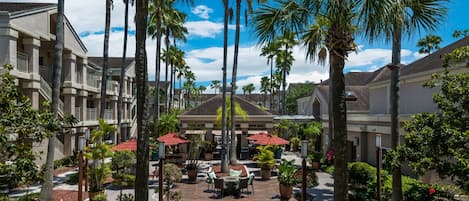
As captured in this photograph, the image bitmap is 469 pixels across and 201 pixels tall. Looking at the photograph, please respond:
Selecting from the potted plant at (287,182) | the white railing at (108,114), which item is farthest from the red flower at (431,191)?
the white railing at (108,114)

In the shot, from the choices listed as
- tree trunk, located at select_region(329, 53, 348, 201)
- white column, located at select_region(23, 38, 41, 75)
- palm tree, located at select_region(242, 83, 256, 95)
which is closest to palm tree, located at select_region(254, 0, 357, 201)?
tree trunk, located at select_region(329, 53, 348, 201)

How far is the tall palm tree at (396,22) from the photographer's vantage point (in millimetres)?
7645

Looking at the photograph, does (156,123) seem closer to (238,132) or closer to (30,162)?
(238,132)

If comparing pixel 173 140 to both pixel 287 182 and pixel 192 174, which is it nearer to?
pixel 192 174

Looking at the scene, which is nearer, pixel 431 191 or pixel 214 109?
pixel 431 191

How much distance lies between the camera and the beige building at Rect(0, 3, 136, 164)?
67.2ft

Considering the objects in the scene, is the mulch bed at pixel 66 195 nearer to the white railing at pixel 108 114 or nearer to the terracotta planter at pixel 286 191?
the terracotta planter at pixel 286 191

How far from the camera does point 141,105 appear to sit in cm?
1034

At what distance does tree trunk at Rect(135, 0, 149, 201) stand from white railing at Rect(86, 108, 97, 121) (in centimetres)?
2341

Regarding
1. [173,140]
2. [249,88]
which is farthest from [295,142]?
[249,88]

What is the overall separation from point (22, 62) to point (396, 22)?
67.9ft

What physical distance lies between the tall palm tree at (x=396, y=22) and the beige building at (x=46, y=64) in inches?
477

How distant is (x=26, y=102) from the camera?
22.5 ft

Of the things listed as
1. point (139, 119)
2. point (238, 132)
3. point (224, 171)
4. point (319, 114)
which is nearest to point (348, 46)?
point (139, 119)
